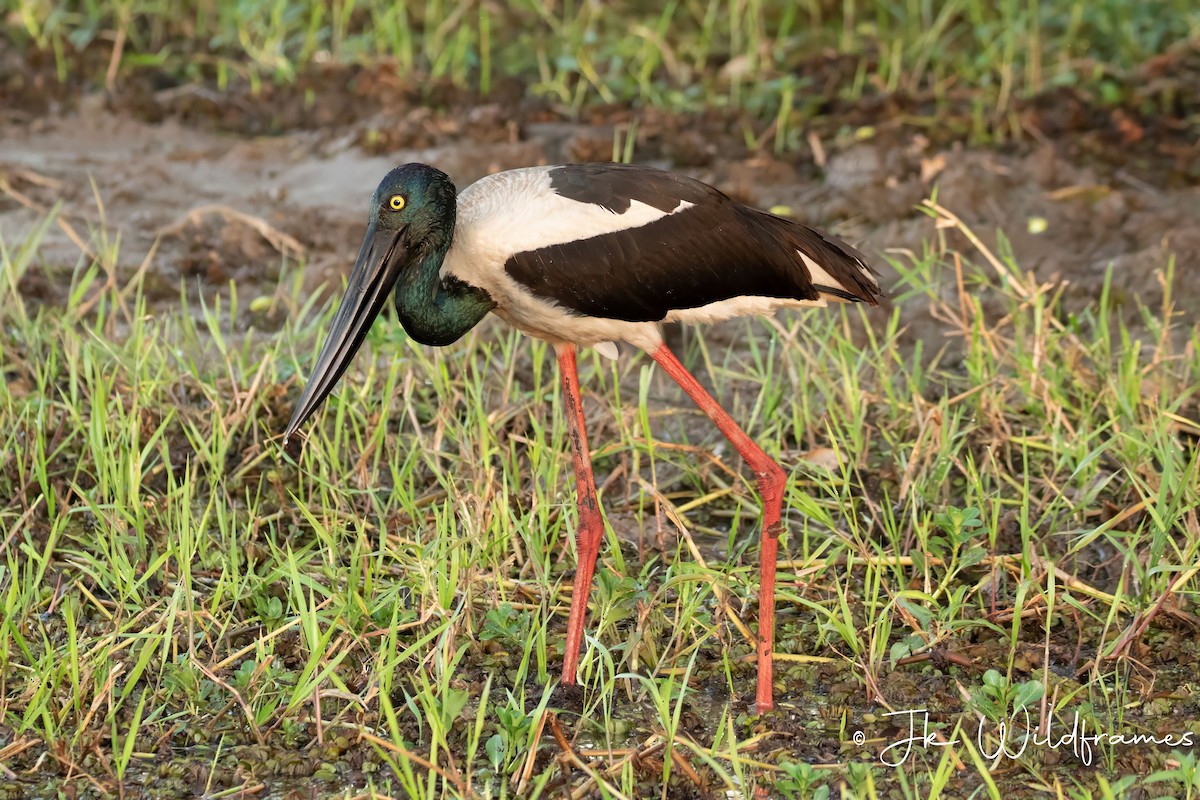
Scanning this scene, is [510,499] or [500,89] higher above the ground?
[500,89]

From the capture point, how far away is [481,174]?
586 cm

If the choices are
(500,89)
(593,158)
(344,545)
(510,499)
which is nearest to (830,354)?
(510,499)

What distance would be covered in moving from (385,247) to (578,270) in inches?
17.1

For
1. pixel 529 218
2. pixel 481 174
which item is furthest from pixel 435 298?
pixel 481 174

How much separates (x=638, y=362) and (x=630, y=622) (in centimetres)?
131

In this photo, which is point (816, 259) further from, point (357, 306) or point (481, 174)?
point (481, 174)

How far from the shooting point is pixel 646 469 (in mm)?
4453

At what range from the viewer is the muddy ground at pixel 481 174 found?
538 centimetres

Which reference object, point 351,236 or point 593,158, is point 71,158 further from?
point 593,158

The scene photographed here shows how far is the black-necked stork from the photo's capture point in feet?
11.3

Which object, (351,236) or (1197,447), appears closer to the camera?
(1197,447)

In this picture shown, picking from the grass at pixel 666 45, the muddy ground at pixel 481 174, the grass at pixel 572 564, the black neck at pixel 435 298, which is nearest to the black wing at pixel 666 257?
the black neck at pixel 435 298

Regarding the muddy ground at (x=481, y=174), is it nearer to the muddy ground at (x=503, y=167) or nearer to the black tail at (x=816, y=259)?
the muddy ground at (x=503, y=167)

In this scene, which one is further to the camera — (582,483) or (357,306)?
(582,483)
